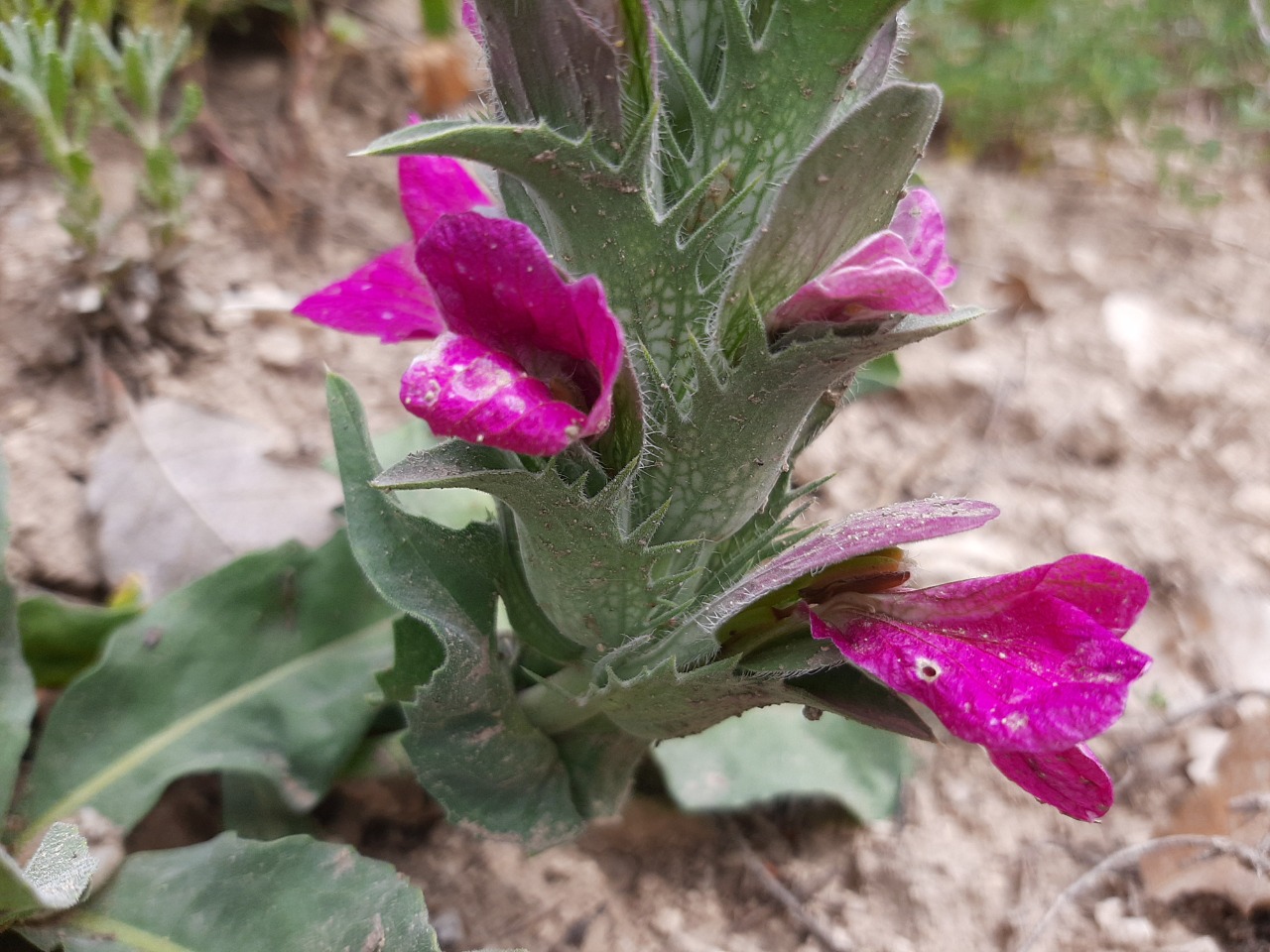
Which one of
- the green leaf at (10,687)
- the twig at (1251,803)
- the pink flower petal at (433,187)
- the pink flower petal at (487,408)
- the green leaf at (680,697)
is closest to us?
the pink flower petal at (487,408)

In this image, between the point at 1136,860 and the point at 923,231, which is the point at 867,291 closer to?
the point at 923,231

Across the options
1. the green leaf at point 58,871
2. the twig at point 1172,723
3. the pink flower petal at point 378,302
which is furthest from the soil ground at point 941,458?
the pink flower petal at point 378,302

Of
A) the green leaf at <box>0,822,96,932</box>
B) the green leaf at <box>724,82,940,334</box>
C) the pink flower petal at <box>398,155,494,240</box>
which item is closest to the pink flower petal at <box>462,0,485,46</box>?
the pink flower petal at <box>398,155,494,240</box>

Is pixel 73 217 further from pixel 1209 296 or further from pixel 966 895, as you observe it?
pixel 1209 296

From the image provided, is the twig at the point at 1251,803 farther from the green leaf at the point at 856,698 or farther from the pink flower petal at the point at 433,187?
the pink flower petal at the point at 433,187

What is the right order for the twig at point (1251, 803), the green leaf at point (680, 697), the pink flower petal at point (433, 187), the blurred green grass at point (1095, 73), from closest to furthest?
the green leaf at point (680, 697) → the pink flower petal at point (433, 187) → the twig at point (1251, 803) → the blurred green grass at point (1095, 73)

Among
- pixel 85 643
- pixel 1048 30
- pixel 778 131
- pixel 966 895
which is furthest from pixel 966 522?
pixel 1048 30

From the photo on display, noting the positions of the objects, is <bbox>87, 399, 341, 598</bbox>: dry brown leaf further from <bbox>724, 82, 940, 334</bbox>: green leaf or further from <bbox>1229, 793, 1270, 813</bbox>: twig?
<bbox>1229, 793, 1270, 813</bbox>: twig

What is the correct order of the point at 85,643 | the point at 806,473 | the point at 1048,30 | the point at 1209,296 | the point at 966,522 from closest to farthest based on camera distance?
1. the point at 966,522
2. the point at 85,643
3. the point at 806,473
4. the point at 1209,296
5. the point at 1048,30
